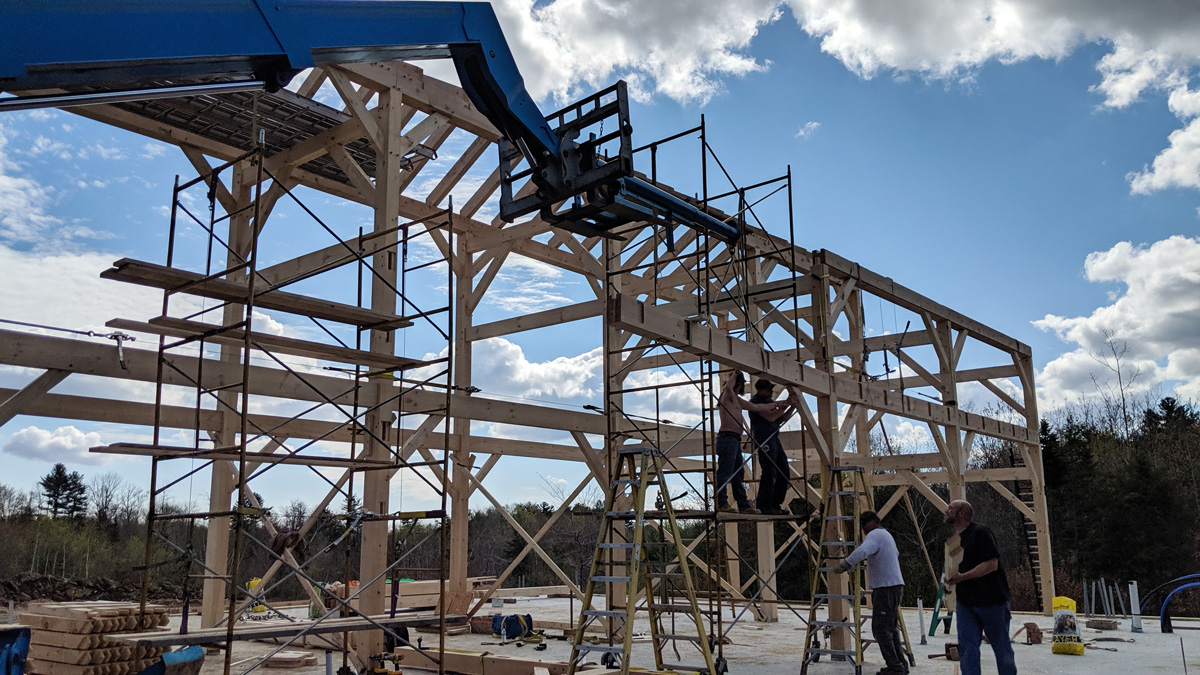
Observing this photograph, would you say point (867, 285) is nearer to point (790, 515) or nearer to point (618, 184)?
point (790, 515)

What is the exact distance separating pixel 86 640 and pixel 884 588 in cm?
692

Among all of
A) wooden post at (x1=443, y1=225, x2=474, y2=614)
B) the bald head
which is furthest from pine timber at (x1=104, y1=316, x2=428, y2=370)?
the bald head

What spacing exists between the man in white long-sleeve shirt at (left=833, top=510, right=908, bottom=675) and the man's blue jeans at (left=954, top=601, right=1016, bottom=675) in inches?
58.1

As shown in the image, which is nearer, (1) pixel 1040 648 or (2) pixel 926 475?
(1) pixel 1040 648

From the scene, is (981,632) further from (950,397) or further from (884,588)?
(950,397)

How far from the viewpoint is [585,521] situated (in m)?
31.6

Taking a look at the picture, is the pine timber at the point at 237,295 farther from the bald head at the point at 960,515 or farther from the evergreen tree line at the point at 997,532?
the evergreen tree line at the point at 997,532

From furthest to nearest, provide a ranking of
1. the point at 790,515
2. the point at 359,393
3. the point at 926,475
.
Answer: the point at 926,475, the point at 790,515, the point at 359,393

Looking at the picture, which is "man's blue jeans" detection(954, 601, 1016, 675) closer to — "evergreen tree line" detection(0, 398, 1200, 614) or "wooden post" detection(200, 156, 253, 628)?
"wooden post" detection(200, 156, 253, 628)

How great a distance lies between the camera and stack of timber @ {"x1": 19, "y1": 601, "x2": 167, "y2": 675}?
6.75 metres

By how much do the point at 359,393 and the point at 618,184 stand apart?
11.5ft

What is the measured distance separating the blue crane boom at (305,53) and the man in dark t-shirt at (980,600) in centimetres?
366

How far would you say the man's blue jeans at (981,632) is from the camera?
6695 millimetres

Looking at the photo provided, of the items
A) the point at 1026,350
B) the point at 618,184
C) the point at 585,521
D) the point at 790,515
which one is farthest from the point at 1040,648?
the point at 585,521
